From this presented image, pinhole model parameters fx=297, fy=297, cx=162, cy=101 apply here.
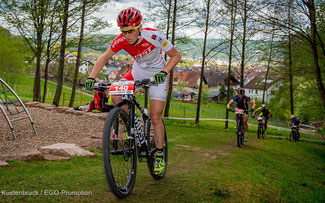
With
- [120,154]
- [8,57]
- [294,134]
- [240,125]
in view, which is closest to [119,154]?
[120,154]

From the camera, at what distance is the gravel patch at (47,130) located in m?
7.32

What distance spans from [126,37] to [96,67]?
2.05 feet

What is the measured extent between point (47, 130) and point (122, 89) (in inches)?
239

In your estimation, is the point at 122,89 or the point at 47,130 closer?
the point at 122,89

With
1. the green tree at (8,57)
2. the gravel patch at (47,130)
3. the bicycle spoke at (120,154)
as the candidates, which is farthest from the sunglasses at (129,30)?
the green tree at (8,57)

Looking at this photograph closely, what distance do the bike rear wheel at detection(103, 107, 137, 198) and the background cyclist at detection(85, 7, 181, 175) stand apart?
56 centimetres

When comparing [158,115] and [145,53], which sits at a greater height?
[145,53]

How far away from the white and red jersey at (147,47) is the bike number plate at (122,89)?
761 millimetres

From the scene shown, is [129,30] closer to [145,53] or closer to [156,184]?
[145,53]

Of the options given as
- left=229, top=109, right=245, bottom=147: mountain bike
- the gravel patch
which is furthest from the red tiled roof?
the gravel patch

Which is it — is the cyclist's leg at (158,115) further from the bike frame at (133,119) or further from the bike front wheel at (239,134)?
the bike front wheel at (239,134)

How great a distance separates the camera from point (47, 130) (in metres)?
9.06

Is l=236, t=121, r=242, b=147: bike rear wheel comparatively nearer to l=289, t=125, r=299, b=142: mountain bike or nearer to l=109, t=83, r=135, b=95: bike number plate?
l=109, t=83, r=135, b=95: bike number plate

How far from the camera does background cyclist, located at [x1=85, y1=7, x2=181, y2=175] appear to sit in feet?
13.1
